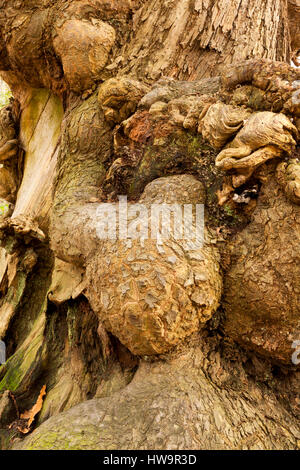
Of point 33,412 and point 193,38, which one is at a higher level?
point 193,38

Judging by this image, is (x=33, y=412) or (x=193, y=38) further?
(x=193, y=38)

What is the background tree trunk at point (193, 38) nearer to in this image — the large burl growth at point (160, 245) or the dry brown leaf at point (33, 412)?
the large burl growth at point (160, 245)

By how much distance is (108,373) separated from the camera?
203cm

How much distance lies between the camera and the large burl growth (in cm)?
159

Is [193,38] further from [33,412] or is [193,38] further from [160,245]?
[33,412]

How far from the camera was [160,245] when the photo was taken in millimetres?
1656

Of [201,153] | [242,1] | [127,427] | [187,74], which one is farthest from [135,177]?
[242,1]

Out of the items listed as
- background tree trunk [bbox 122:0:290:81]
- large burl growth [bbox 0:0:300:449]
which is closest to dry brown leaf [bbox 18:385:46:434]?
large burl growth [bbox 0:0:300:449]

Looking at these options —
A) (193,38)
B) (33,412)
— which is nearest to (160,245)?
(33,412)

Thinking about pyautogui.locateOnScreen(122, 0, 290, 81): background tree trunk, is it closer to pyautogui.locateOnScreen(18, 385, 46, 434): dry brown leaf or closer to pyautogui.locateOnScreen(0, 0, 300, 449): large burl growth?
pyautogui.locateOnScreen(0, 0, 300, 449): large burl growth

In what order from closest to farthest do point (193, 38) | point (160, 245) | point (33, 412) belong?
point (160, 245) < point (33, 412) < point (193, 38)

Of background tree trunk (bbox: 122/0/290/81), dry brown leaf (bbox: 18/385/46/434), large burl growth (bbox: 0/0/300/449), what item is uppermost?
background tree trunk (bbox: 122/0/290/81)
